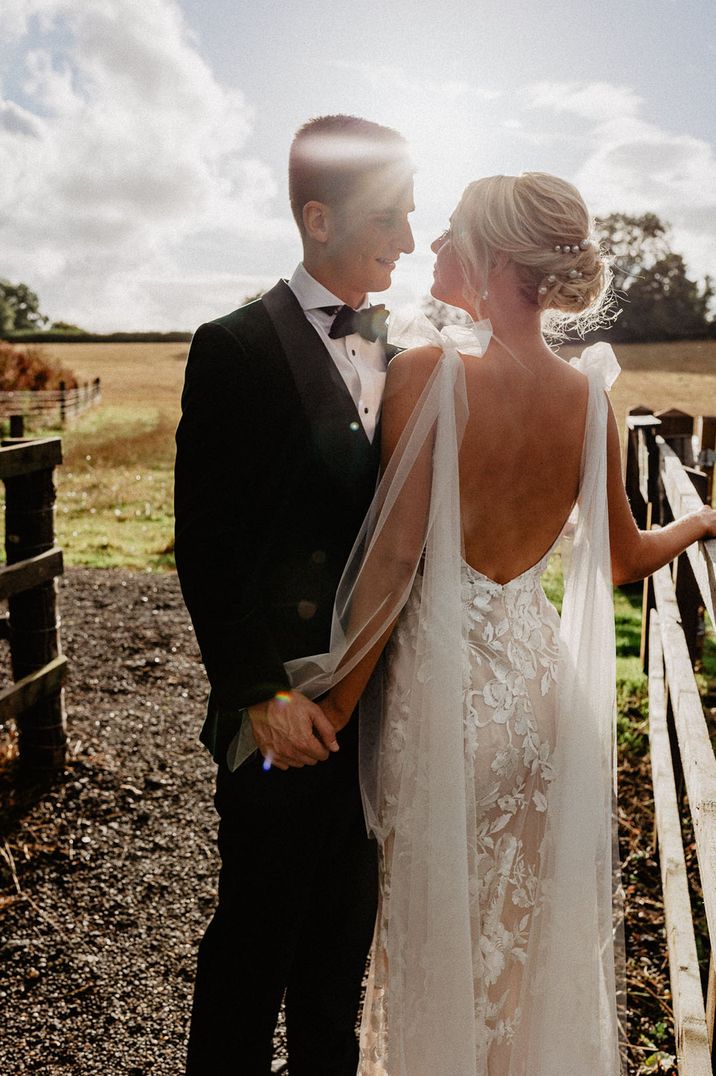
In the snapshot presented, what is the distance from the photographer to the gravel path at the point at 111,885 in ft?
9.90

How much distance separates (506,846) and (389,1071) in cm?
69

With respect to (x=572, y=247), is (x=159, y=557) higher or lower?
lower

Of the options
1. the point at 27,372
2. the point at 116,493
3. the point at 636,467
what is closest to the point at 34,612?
the point at 636,467

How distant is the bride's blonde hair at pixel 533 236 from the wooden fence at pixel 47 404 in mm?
23811

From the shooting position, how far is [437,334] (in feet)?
7.39

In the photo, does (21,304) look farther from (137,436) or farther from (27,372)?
(137,436)

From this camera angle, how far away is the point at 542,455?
2.21 m

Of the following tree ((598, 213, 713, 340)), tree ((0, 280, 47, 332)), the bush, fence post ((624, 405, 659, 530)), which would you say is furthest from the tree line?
tree ((0, 280, 47, 332))

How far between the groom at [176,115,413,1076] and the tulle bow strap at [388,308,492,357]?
0.12m

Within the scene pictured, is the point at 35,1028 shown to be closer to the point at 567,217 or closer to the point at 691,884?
the point at 691,884

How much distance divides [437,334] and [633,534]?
2.72 feet

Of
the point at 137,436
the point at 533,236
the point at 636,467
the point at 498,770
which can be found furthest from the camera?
the point at 137,436

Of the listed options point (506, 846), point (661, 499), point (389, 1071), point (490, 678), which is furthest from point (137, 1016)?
point (661, 499)

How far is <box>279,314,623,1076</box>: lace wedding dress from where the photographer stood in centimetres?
215
